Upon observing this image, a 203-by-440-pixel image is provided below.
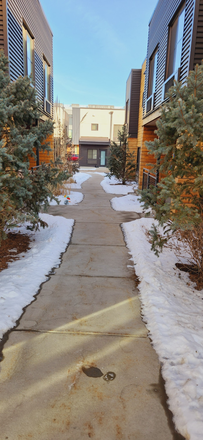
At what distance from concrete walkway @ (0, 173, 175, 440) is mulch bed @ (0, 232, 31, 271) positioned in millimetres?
1098

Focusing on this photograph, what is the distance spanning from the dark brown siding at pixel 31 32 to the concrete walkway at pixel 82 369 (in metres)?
4.28

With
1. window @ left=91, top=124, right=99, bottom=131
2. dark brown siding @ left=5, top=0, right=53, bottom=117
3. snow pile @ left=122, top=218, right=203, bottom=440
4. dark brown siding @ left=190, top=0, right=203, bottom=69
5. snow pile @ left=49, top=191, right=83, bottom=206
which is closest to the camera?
snow pile @ left=122, top=218, right=203, bottom=440

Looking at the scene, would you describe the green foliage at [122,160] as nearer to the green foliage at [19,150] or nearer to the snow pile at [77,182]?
the snow pile at [77,182]

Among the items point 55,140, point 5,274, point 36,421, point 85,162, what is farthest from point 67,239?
point 85,162

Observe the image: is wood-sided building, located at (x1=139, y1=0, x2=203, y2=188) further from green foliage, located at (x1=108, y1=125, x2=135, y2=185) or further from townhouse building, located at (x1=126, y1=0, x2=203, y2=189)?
green foliage, located at (x1=108, y1=125, x2=135, y2=185)

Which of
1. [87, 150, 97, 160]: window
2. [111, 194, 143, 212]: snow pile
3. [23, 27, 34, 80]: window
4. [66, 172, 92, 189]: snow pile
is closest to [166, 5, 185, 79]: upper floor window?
[111, 194, 143, 212]: snow pile

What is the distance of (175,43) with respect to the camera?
850 cm

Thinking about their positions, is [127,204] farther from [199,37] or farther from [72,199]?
[199,37]

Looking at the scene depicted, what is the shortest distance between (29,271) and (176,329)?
2534 mm

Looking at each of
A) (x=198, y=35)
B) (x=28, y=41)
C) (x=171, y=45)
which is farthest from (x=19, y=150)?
(x=28, y=41)

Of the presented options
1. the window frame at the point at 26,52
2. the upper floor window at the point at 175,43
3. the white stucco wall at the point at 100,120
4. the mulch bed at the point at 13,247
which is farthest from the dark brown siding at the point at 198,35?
the white stucco wall at the point at 100,120

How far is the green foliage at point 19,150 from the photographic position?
4656 millimetres

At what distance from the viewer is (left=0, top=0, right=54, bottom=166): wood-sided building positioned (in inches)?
303

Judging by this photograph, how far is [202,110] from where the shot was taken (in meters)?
3.61
